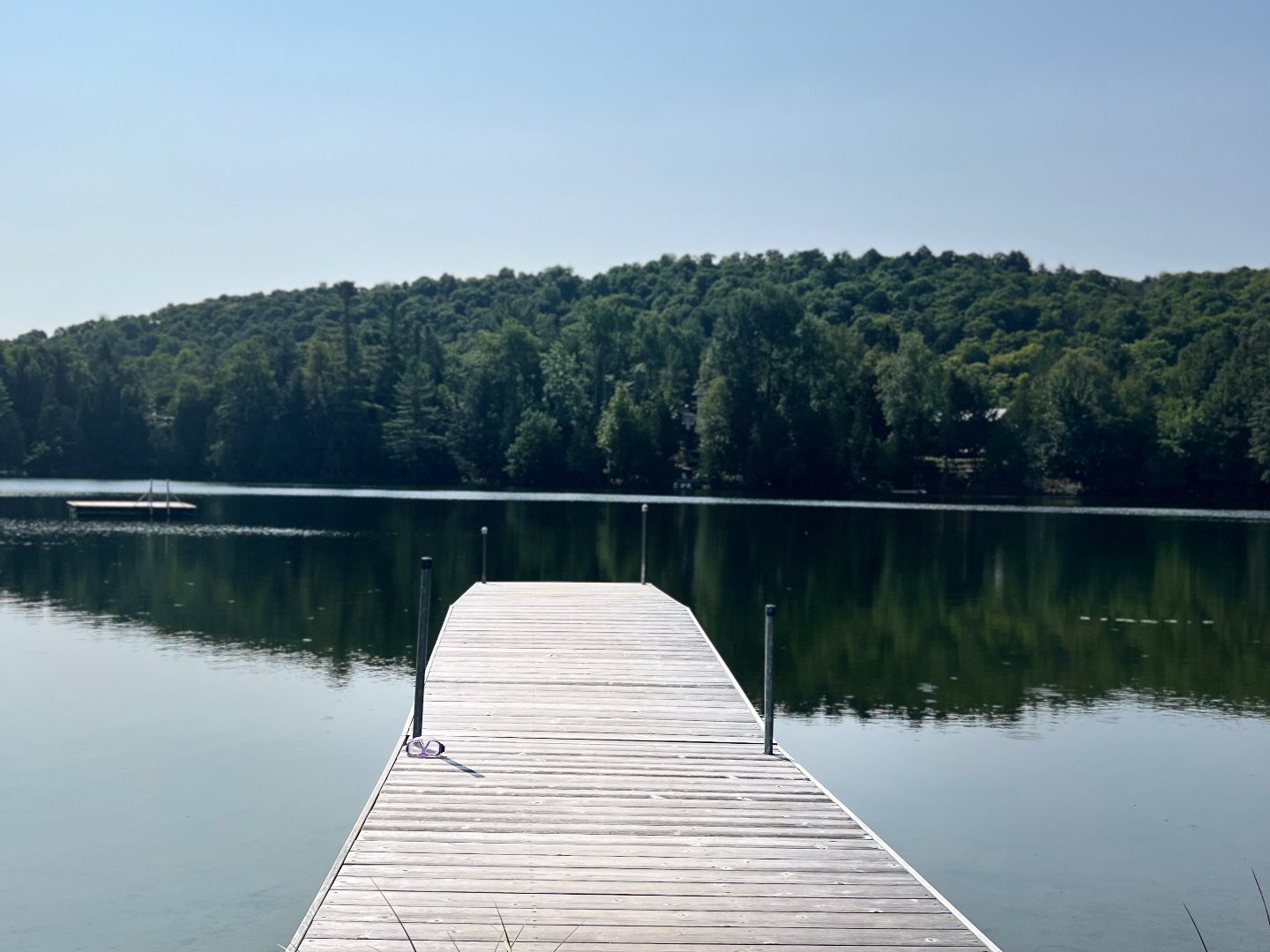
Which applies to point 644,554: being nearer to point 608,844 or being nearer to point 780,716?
point 780,716

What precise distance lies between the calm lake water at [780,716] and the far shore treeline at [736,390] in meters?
43.3

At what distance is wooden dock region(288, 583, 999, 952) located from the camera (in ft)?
22.1

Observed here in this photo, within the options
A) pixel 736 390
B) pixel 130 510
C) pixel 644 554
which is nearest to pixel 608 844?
pixel 644 554

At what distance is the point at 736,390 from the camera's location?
82750mm

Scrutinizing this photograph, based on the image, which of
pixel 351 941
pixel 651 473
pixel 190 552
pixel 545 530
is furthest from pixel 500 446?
pixel 351 941

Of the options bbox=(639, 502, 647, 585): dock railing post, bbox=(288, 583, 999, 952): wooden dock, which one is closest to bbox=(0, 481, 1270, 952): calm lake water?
bbox=(639, 502, 647, 585): dock railing post

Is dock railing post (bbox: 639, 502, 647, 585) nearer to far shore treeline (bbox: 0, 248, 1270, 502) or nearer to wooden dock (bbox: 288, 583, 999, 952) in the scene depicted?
wooden dock (bbox: 288, 583, 999, 952)

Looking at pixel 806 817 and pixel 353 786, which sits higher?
pixel 806 817

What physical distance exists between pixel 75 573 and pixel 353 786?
66.6 ft

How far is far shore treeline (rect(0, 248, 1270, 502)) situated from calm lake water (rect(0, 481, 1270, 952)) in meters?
43.3

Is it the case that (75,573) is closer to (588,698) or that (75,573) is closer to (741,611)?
(741,611)

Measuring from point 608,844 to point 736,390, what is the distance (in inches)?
2966

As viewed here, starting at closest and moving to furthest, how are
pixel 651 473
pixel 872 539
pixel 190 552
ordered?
pixel 190 552, pixel 872 539, pixel 651 473

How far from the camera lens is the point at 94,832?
10625mm
